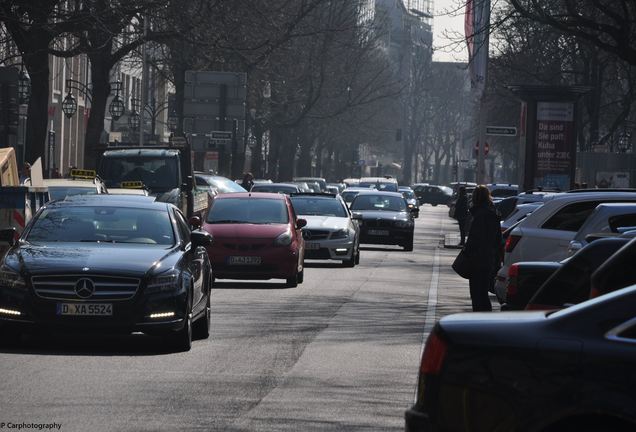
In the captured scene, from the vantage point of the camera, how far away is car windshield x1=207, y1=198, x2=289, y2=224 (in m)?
27.5

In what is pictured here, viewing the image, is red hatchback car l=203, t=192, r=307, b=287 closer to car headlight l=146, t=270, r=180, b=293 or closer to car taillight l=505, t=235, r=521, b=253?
car taillight l=505, t=235, r=521, b=253

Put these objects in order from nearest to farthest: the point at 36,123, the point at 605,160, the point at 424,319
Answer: the point at 424,319, the point at 36,123, the point at 605,160

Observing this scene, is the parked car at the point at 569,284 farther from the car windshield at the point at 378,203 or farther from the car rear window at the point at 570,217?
the car windshield at the point at 378,203

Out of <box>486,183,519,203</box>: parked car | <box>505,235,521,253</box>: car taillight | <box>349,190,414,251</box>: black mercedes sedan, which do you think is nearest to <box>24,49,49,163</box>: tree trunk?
<box>349,190,414,251</box>: black mercedes sedan

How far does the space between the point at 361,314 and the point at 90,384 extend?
8672 millimetres

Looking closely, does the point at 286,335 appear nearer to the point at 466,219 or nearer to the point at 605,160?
the point at 466,219

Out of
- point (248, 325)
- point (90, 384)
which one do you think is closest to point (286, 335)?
point (248, 325)

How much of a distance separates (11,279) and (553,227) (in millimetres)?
8369

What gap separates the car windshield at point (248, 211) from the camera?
90.2 feet

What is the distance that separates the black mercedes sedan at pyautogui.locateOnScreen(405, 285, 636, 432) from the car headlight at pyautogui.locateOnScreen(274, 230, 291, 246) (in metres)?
19.0

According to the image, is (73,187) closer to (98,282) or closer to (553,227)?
(553,227)

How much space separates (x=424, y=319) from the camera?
20.6 metres

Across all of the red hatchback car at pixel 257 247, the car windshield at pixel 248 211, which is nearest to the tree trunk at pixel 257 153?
the car windshield at pixel 248 211

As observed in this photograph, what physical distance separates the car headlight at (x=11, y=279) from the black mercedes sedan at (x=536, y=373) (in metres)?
7.85
